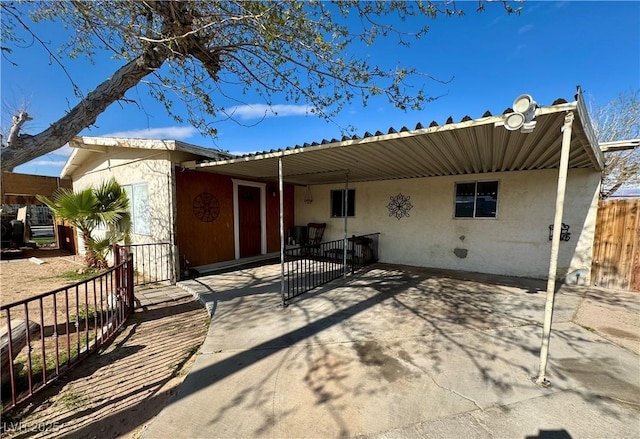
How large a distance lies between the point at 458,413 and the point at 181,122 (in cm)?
546

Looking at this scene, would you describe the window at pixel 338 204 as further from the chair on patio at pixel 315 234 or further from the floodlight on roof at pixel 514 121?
the floodlight on roof at pixel 514 121

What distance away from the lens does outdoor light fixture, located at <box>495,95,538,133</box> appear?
7.09 feet

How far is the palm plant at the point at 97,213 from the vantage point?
19.8 feet

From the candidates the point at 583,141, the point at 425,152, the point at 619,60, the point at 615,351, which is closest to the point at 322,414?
the point at 615,351

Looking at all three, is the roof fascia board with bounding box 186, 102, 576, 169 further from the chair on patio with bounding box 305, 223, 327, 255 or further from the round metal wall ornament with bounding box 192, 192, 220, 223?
the chair on patio with bounding box 305, 223, 327, 255

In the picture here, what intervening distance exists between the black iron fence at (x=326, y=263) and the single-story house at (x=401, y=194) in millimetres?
507

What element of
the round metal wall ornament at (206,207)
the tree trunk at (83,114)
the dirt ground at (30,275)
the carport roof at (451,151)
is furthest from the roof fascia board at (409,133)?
the dirt ground at (30,275)

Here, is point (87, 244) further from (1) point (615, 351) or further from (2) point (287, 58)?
(1) point (615, 351)

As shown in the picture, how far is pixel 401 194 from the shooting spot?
23.3 feet

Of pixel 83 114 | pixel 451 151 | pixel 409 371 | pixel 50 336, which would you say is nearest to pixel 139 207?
pixel 50 336

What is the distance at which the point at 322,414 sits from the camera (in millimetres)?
1942

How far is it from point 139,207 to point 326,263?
4.80m

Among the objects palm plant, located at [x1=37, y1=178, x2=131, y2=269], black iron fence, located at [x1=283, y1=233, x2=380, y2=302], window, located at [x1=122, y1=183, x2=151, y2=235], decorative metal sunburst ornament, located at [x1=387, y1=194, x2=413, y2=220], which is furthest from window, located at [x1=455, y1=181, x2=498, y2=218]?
palm plant, located at [x1=37, y1=178, x2=131, y2=269]

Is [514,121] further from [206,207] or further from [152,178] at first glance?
[152,178]
